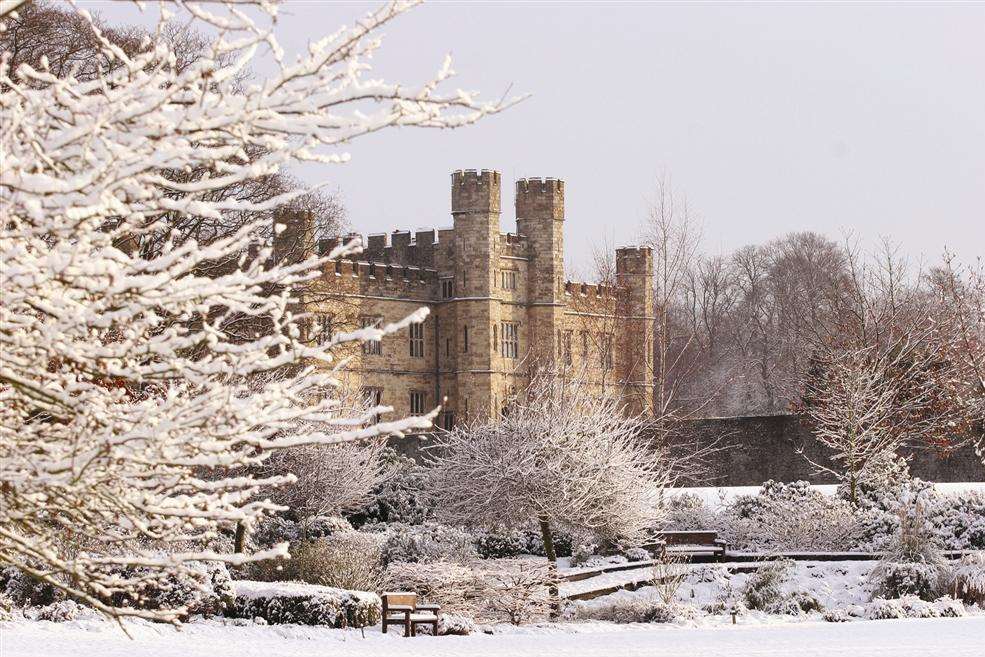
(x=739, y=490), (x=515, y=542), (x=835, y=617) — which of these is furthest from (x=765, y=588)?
(x=739, y=490)

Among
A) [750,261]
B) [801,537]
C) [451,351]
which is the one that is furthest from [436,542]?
[750,261]

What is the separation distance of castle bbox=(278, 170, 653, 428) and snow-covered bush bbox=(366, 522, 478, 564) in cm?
1857

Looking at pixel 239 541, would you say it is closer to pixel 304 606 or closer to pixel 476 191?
pixel 304 606

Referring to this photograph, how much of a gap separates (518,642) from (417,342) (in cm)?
2729

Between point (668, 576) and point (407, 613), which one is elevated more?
point (668, 576)

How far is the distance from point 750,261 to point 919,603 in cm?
5284

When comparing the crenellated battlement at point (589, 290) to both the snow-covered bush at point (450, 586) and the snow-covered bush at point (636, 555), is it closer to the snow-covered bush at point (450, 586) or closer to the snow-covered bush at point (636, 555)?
the snow-covered bush at point (636, 555)

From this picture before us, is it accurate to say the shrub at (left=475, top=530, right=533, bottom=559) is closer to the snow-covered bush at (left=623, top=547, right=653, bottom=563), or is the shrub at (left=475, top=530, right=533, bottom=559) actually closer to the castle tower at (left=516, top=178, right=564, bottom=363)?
the snow-covered bush at (left=623, top=547, right=653, bottom=563)

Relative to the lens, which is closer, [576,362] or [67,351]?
[67,351]

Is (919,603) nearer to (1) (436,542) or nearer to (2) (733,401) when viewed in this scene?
(1) (436,542)

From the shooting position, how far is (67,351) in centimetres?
404

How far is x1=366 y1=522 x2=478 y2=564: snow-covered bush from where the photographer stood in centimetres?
1688

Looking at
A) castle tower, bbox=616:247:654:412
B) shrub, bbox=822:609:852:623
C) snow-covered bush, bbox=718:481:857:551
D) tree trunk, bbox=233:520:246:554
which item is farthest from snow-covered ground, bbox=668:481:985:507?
castle tower, bbox=616:247:654:412

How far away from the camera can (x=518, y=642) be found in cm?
1209
